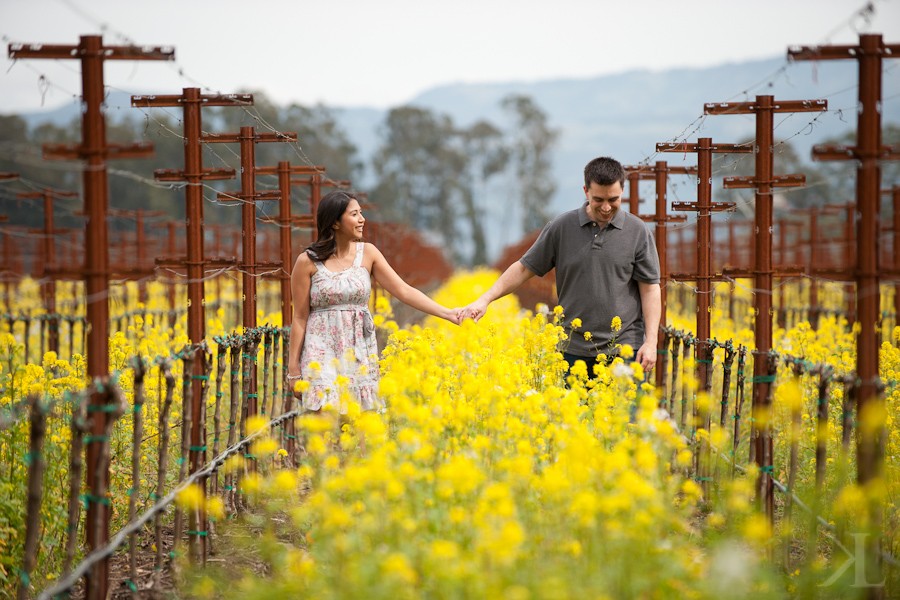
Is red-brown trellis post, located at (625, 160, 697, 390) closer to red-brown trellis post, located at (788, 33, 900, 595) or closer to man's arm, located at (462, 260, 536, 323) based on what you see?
man's arm, located at (462, 260, 536, 323)

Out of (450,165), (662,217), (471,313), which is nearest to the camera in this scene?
(471,313)

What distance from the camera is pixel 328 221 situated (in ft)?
20.3

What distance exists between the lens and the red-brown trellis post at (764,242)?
5.32 metres

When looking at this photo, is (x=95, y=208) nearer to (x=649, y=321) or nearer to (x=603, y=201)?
(x=603, y=201)

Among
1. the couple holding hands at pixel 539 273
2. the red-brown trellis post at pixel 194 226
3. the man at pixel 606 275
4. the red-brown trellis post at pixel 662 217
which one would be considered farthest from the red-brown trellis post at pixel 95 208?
the red-brown trellis post at pixel 662 217

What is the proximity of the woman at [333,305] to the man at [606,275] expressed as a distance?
4.34ft

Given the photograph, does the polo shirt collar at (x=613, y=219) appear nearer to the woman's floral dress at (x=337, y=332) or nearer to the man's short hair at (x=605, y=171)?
the man's short hair at (x=605, y=171)

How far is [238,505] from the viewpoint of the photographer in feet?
21.6

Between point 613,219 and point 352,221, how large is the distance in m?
1.65

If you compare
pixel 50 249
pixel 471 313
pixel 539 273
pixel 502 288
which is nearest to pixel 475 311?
pixel 471 313

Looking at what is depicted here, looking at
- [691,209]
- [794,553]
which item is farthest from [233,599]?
[691,209]

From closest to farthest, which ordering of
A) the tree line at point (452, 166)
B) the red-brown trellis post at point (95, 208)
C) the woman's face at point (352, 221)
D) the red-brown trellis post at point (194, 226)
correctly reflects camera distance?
the red-brown trellis post at point (95, 208) < the red-brown trellis post at point (194, 226) < the woman's face at point (352, 221) < the tree line at point (452, 166)

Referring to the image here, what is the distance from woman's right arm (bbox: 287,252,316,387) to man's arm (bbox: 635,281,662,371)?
2059 millimetres

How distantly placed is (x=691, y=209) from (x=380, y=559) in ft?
16.0
